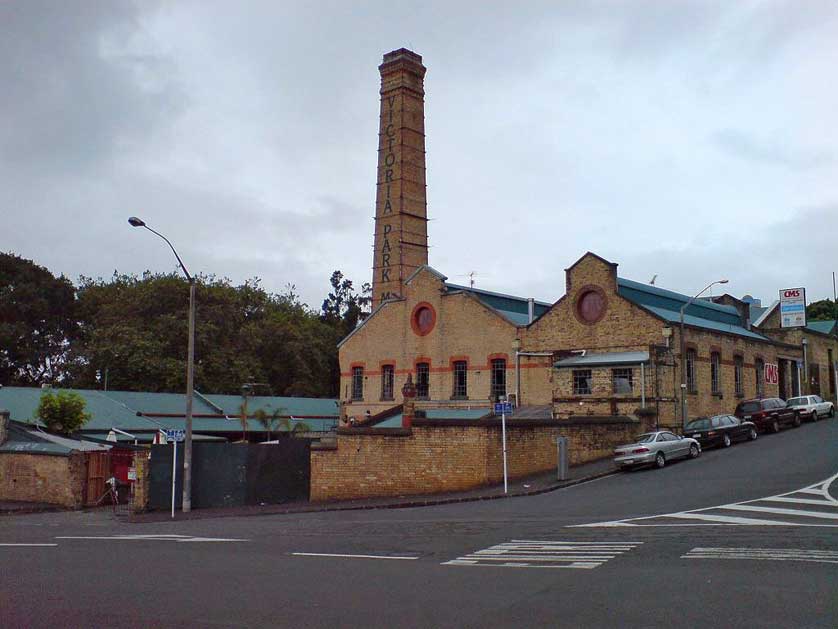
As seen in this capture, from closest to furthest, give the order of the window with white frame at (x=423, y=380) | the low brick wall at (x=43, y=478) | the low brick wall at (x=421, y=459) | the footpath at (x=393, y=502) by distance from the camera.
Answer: the footpath at (x=393, y=502) → the low brick wall at (x=421, y=459) → the low brick wall at (x=43, y=478) → the window with white frame at (x=423, y=380)

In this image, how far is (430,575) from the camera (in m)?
10.7

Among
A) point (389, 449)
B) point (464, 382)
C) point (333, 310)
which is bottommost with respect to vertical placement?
point (389, 449)

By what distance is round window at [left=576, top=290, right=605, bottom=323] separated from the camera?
122 ft

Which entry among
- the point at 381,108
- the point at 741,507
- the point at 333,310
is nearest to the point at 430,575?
the point at 741,507

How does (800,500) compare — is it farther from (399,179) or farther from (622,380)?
(399,179)

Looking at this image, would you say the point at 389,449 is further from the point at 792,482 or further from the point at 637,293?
the point at 637,293

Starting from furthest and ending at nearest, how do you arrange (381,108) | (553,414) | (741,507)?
(381,108)
(553,414)
(741,507)

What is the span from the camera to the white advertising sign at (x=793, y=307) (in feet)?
155

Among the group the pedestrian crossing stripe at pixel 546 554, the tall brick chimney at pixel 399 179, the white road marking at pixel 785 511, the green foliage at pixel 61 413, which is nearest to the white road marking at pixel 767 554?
the pedestrian crossing stripe at pixel 546 554

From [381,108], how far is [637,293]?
37.7 metres

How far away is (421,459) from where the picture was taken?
26797mm

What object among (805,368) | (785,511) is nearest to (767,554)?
(785,511)

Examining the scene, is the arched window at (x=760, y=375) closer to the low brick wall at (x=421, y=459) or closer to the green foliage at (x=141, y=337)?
the low brick wall at (x=421, y=459)

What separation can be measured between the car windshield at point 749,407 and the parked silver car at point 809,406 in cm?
256
